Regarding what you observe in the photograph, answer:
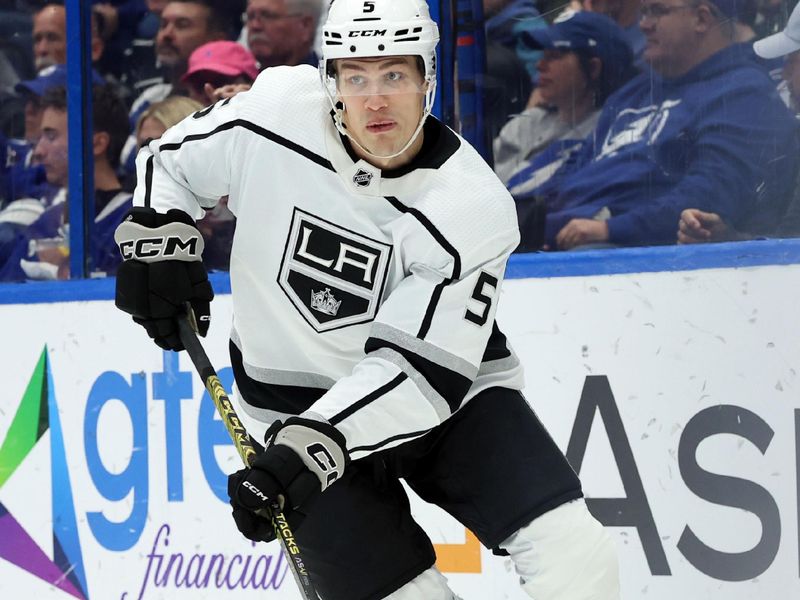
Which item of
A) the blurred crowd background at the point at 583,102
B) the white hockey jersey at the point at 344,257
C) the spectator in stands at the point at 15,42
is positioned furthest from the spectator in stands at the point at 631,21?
the spectator in stands at the point at 15,42

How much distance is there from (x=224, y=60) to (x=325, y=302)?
1.50 m

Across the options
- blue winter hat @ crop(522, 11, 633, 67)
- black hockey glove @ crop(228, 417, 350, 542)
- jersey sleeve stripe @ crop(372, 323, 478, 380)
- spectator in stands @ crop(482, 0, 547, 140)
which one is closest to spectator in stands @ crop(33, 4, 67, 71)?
spectator in stands @ crop(482, 0, 547, 140)

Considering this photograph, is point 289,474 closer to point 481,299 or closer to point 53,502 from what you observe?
point 481,299

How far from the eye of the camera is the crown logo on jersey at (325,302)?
224 cm

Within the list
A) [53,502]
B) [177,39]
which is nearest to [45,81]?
[177,39]

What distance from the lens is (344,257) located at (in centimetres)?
221

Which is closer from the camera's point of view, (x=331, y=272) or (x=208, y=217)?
(x=331, y=272)

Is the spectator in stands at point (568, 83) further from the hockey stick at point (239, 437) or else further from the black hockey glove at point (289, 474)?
the black hockey glove at point (289, 474)

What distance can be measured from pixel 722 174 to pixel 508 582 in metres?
1.05

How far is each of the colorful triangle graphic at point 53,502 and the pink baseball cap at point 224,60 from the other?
906 mm

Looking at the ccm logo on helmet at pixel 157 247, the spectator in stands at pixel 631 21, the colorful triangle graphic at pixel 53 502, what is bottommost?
the colorful triangle graphic at pixel 53 502

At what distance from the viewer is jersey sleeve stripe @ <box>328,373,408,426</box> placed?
6.48 ft

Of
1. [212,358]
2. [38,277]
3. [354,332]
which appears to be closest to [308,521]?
[354,332]

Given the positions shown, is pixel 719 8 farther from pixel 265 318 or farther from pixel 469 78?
pixel 265 318
